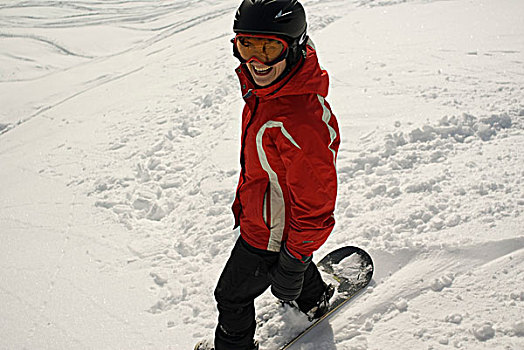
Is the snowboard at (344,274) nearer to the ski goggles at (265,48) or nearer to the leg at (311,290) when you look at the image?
the leg at (311,290)

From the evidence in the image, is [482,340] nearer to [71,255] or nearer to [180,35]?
[71,255]

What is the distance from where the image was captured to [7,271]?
11.1 ft

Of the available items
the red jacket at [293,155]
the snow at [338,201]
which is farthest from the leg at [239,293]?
the snow at [338,201]

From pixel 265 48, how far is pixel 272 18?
0.11m

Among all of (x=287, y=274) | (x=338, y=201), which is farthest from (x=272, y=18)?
(x=338, y=201)

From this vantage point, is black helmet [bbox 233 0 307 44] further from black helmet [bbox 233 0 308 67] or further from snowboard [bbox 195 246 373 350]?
snowboard [bbox 195 246 373 350]

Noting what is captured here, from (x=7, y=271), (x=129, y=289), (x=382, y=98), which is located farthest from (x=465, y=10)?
(x=7, y=271)

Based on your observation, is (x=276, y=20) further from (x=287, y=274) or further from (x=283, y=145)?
(x=287, y=274)

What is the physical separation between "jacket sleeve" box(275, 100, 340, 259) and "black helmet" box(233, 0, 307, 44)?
1.01 feet

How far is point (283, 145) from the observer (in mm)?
1618

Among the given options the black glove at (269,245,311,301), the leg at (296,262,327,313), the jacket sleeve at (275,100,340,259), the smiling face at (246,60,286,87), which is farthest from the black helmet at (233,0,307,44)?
the leg at (296,262,327,313)

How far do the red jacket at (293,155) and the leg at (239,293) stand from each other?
21 centimetres

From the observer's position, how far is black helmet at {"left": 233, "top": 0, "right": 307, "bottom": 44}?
1.62 m

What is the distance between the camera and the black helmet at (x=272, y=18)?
5.30 feet
